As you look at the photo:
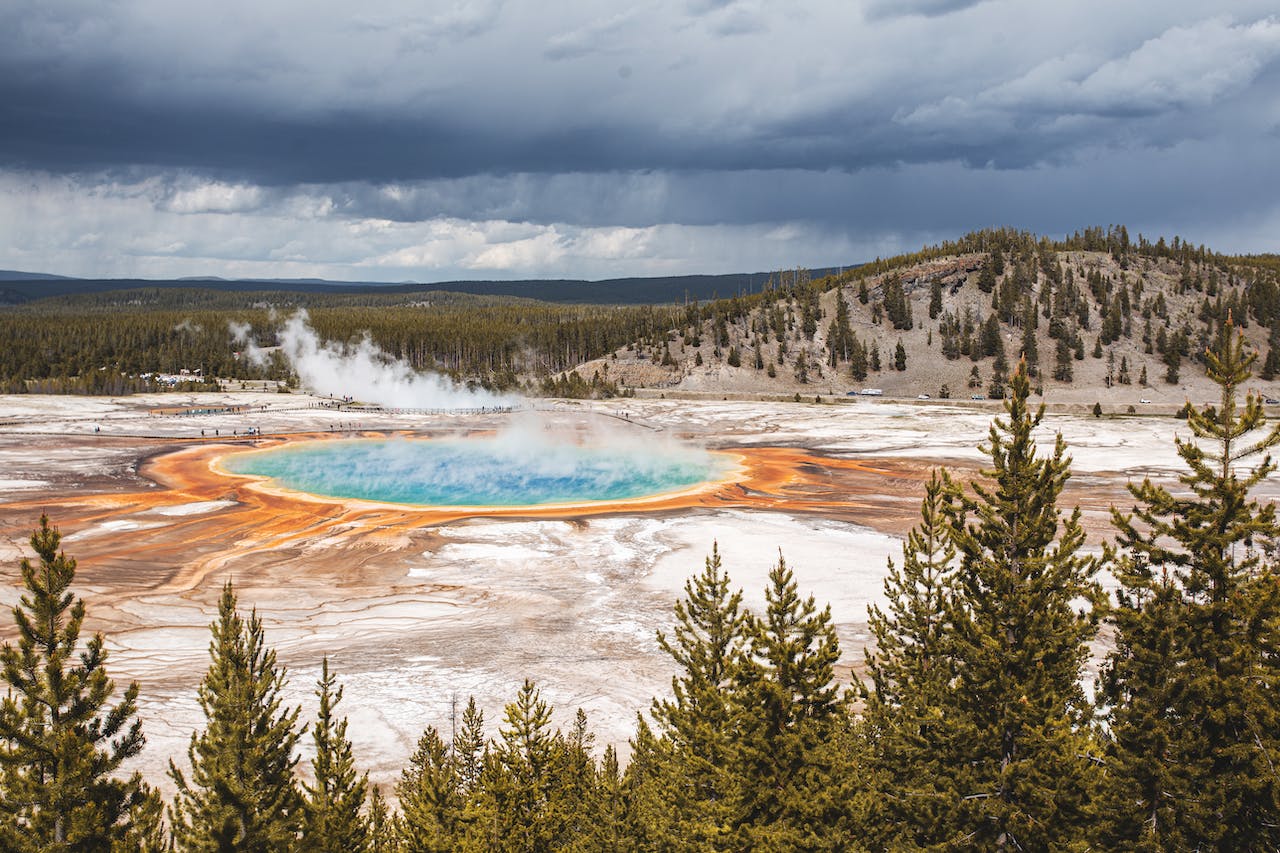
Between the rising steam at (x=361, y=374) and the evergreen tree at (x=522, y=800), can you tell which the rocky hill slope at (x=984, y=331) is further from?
the evergreen tree at (x=522, y=800)

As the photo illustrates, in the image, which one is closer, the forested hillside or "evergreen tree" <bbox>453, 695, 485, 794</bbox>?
"evergreen tree" <bbox>453, 695, 485, 794</bbox>

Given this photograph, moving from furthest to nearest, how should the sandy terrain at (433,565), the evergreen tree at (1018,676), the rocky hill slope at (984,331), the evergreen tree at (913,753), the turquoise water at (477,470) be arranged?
the rocky hill slope at (984,331) < the turquoise water at (477,470) < the sandy terrain at (433,565) < the evergreen tree at (913,753) < the evergreen tree at (1018,676)

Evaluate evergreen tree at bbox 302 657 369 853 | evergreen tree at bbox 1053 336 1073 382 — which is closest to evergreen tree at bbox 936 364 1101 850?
evergreen tree at bbox 302 657 369 853

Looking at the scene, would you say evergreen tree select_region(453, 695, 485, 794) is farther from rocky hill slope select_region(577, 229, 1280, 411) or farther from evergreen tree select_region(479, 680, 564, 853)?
rocky hill slope select_region(577, 229, 1280, 411)

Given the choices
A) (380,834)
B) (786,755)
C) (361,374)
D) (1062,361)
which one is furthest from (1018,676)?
(361,374)

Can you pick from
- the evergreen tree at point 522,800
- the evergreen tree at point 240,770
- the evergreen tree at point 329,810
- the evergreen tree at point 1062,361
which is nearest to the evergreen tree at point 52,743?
the evergreen tree at point 240,770
